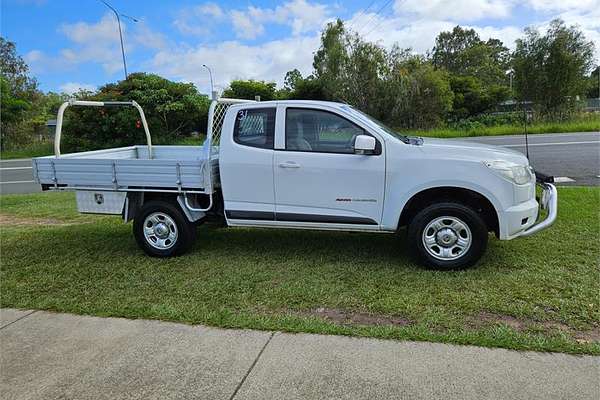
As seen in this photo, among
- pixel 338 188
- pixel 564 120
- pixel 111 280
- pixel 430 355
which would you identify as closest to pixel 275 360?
pixel 430 355

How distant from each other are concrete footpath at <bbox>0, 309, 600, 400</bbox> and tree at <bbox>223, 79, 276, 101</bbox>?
22.9 metres

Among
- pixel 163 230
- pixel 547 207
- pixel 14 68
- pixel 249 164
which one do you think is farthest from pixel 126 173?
pixel 14 68

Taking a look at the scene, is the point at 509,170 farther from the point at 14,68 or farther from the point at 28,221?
the point at 14,68

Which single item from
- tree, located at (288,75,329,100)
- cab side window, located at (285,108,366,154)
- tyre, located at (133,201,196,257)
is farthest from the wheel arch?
tree, located at (288,75,329,100)

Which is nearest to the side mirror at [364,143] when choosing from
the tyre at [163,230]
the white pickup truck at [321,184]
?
the white pickup truck at [321,184]

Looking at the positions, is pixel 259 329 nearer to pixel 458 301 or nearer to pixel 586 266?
pixel 458 301

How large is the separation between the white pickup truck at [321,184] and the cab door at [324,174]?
11 mm

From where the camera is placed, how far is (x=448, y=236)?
15.3 ft

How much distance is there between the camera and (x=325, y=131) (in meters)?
4.96

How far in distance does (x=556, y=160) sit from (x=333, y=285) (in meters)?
10.3

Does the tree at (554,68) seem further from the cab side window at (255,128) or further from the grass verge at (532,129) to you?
the cab side window at (255,128)

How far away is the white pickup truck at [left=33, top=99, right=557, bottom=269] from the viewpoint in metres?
4.58

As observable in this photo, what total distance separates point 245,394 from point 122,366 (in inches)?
39.5

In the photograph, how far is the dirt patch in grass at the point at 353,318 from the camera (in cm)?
366
